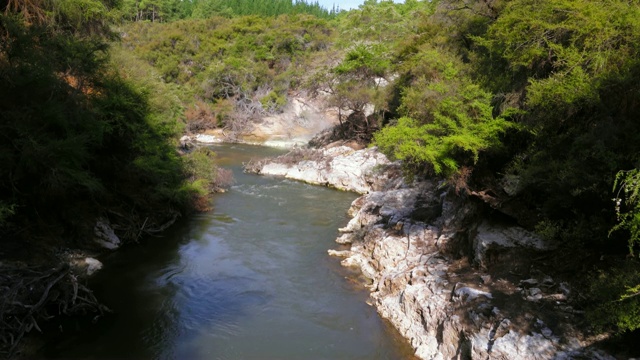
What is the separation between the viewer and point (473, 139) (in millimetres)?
10508

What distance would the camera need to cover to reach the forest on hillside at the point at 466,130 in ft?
25.5

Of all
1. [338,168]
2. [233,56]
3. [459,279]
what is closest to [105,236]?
[459,279]

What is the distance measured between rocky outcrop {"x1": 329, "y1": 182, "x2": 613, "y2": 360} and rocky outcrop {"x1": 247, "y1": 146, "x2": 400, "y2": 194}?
688cm

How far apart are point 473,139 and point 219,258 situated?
875 centimetres

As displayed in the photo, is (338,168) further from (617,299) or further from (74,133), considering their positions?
(617,299)

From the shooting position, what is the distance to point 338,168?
24891mm

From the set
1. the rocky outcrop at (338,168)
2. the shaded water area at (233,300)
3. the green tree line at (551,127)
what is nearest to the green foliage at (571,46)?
the green tree line at (551,127)

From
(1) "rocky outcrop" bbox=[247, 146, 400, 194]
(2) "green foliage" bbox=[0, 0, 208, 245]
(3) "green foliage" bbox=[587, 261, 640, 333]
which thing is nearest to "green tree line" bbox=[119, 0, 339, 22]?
(1) "rocky outcrop" bbox=[247, 146, 400, 194]

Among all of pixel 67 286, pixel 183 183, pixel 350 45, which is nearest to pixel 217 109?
pixel 350 45

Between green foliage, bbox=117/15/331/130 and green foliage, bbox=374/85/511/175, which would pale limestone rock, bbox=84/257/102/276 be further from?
green foliage, bbox=117/15/331/130

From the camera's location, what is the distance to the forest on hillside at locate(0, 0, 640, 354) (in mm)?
7758

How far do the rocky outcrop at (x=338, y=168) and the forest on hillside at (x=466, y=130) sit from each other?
229 inches

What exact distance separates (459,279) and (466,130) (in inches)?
147

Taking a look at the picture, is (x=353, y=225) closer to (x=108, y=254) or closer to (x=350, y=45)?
(x=108, y=254)
